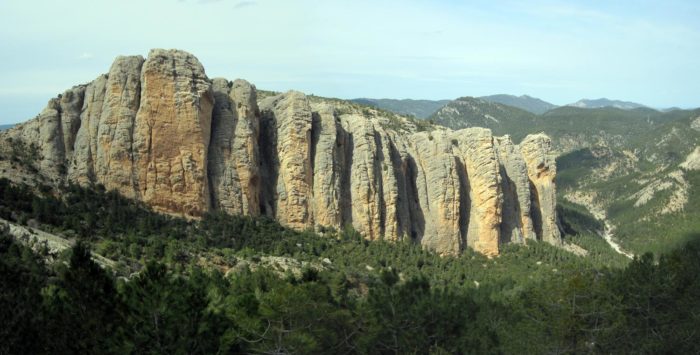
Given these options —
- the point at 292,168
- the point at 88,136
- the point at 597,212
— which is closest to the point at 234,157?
the point at 292,168

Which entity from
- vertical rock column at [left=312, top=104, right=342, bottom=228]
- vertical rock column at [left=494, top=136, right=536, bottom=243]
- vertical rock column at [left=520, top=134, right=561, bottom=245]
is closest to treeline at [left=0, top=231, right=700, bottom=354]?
vertical rock column at [left=312, top=104, right=342, bottom=228]

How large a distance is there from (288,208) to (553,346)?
39.8 m

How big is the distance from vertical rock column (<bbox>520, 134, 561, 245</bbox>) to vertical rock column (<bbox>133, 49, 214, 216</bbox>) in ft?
147

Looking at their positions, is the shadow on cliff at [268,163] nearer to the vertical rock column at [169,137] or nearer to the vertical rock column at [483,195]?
the vertical rock column at [169,137]

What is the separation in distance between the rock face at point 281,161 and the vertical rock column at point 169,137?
0.09 m

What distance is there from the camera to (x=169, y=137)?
59969 millimetres

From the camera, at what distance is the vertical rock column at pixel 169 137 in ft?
195

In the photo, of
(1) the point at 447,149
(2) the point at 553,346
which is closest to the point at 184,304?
(2) the point at 553,346

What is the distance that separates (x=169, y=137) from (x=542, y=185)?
48786mm

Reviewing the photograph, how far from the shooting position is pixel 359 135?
2810 inches

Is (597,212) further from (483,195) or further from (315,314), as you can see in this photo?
(315,314)

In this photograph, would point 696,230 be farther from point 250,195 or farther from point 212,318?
point 212,318

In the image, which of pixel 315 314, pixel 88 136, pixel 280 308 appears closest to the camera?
pixel 280 308

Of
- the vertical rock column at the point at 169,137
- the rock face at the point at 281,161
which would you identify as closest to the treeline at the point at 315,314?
the vertical rock column at the point at 169,137
